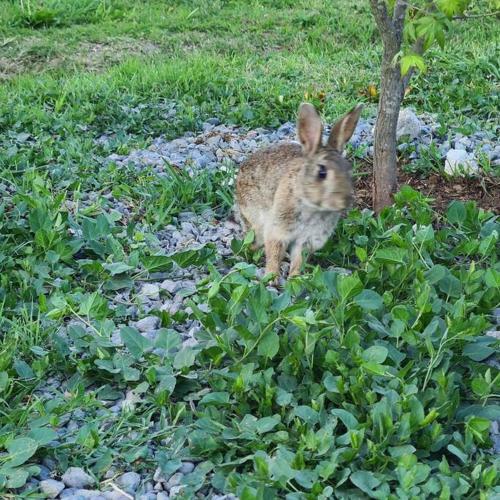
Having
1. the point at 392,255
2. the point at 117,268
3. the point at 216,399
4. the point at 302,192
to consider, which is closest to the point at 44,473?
the point at 216,399

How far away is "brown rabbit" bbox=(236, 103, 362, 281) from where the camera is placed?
459 cm

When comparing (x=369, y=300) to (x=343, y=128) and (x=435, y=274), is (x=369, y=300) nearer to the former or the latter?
(x=435, y=274)

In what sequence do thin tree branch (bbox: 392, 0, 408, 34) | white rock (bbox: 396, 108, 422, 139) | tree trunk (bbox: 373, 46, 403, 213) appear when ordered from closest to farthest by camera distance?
1. thin tree branch (bbox: 392, 0, 408, 34)
2. tree trunk (bbox: 373, 46, 403, 213)
3. white rock (bbox: 396, 108, 422, 139)

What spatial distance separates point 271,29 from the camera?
32.4 feet

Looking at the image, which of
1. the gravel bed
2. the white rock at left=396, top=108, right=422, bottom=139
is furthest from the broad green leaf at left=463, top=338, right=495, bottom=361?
the white rock at left=396, top=108, right=422, bottom=139

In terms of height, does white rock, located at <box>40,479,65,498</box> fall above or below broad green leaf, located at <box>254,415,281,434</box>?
below

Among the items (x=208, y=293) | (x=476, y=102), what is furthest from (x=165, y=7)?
(x=208, y=293)

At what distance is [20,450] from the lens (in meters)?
3.20

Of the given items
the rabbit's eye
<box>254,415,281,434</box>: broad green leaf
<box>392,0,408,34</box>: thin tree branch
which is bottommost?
<box>254,415,281,434</box>: broad green leaf

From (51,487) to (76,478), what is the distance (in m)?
0.09

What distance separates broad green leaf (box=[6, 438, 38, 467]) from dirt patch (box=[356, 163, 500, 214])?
303 centimetres

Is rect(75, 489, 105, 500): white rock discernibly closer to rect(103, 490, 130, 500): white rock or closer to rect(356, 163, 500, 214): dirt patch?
rect(103, 490, 130, 500): white rock

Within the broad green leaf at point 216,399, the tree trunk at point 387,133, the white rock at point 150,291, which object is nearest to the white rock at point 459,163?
the tree trunk at point 387,133

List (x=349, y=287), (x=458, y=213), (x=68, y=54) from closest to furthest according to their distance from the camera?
(x=349, y=287), (x=458, y=213), (x=68, y=54)
